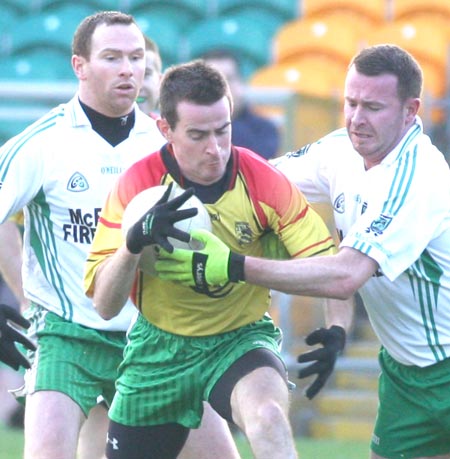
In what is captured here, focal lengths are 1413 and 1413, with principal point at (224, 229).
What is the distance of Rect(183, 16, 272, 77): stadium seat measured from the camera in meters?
13.1

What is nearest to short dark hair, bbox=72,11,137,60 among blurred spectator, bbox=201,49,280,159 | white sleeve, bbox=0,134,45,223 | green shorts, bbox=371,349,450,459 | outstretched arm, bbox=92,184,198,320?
white sleeve, bbox=0,134,45,223

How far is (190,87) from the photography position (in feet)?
17.8

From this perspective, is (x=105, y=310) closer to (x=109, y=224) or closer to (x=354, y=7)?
(x=109, y=224)

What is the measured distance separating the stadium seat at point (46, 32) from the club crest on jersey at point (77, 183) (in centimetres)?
735

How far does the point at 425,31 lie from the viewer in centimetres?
1234

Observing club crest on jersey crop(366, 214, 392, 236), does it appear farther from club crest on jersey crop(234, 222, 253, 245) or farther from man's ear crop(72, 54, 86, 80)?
man's ear crop(72, 54, 86, 80)

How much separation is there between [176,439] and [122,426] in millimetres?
227

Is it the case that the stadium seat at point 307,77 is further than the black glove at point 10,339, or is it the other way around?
the stadium seat at point 307,77

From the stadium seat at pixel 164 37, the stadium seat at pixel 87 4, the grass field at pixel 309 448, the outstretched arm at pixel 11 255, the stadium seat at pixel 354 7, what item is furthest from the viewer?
the stadium seat at pixel 87 4

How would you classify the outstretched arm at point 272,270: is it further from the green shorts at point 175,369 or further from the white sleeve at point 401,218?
the green shorts at point 175,369

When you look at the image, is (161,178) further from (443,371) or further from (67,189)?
(443,371)

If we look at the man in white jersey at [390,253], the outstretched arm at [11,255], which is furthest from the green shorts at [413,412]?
the outstretched arm at [11,255]

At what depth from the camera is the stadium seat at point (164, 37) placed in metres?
13.0

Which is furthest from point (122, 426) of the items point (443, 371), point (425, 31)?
point (425, 31)
